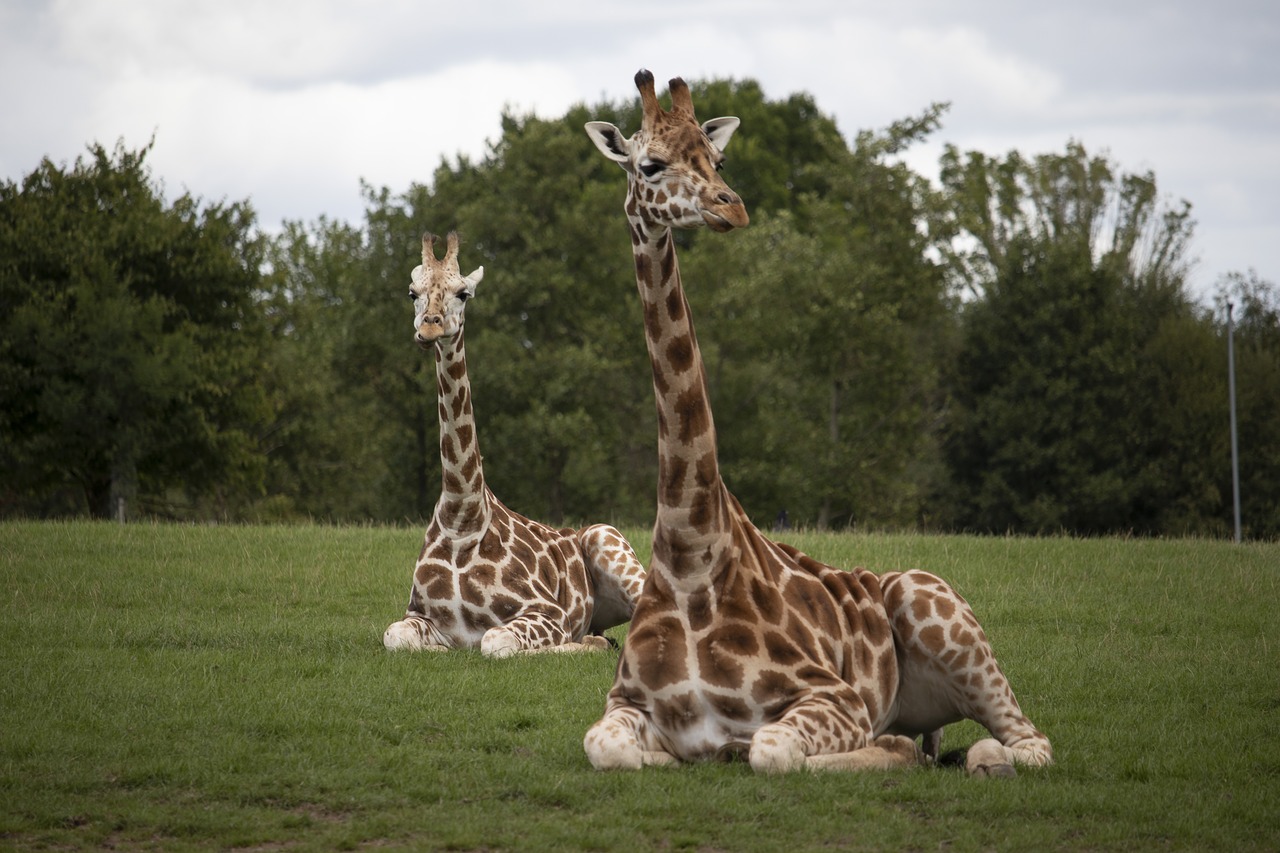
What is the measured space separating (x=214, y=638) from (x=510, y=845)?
7469 millimetres

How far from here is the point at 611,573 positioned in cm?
1363

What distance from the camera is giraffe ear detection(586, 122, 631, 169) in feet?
26.0

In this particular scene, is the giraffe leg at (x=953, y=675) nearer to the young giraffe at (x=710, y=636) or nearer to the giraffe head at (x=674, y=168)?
the young giraffe at (x=710, y=636)

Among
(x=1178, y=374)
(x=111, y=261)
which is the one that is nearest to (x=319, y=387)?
(x=111, y=261)

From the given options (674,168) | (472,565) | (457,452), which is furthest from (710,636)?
(457,452)

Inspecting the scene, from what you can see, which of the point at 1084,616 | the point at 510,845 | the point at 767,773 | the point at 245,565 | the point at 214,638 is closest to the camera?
the point at 510,845

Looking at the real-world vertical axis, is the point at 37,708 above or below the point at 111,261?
below

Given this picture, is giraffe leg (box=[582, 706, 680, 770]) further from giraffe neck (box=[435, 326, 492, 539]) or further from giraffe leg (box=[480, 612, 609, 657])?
giraffe neck (box=[435, 326, 492, 539])

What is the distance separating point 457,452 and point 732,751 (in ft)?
19.0

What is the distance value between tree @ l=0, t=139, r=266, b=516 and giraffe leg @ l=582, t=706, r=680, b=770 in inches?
1094

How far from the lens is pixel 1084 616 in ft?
50.4

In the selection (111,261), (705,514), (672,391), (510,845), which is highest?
(111,261)

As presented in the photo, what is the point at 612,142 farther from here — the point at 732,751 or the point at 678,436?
the point at 732,751

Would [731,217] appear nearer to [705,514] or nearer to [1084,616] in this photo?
[705,514]
